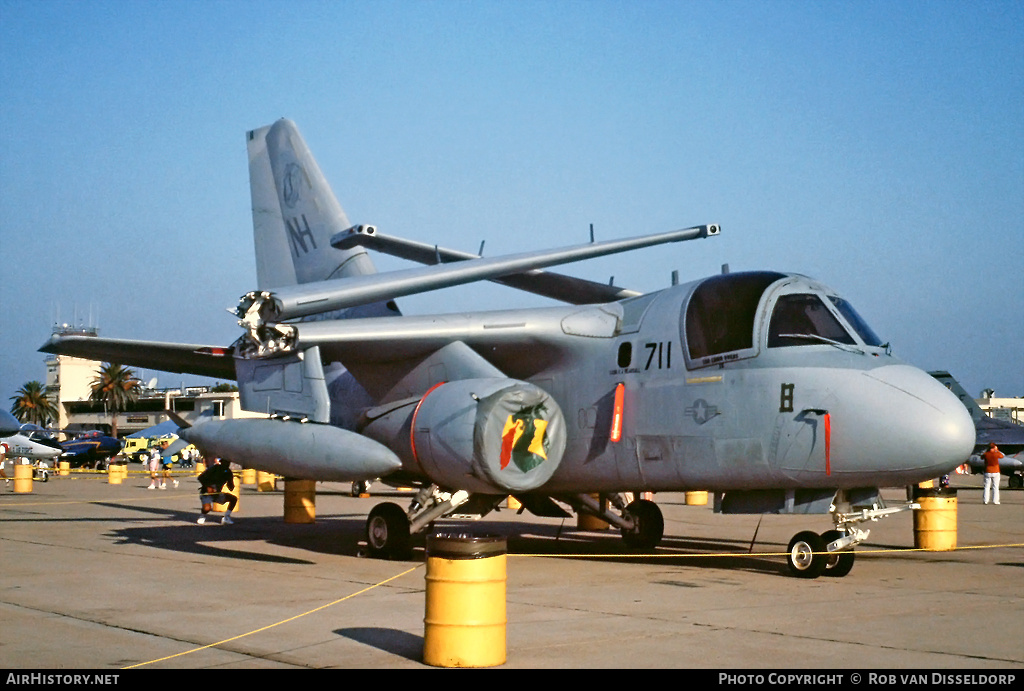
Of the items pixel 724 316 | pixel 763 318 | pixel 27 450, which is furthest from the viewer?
pixel 27 450

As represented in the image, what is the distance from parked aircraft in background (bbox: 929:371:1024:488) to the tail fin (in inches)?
793

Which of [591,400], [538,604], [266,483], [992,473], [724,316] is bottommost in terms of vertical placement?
[266,483]

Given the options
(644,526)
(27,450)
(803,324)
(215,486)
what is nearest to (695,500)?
(215,486)

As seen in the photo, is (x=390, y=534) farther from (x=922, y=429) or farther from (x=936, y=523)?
(x=936, y=523)

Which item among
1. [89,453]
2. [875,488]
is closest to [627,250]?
[875,488]

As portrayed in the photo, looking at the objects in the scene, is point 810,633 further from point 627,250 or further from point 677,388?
point 627,250

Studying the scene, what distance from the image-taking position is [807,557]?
39.5 ft

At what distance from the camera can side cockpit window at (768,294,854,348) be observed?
12.0m

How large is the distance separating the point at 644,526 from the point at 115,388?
324 feet

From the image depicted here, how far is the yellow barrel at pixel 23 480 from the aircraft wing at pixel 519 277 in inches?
883

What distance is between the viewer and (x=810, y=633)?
8352 mm

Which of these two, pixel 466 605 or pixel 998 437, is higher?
pixel 998 437

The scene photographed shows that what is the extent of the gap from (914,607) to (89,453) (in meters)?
63.8

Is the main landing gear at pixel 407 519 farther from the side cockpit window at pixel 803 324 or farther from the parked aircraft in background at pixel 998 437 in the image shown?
the parked aircraft in background at pixel 998 437
